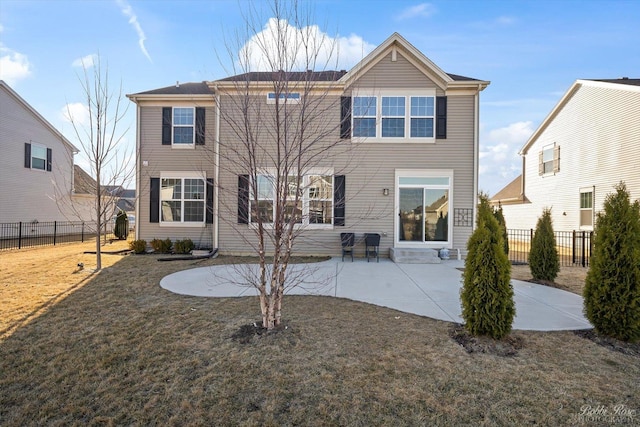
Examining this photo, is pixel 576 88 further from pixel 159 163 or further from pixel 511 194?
pixel 159 163

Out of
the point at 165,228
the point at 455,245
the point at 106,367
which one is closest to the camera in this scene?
the point at 106,367

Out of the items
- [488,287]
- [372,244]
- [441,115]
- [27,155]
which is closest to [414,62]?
[441,115]

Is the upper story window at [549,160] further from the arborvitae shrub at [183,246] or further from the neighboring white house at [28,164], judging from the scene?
the neighboring white house at [28,164]

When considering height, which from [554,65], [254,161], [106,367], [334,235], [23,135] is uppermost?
[554,65]

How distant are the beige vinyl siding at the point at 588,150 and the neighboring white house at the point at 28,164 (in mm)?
24077

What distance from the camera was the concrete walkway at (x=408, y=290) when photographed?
4.85m

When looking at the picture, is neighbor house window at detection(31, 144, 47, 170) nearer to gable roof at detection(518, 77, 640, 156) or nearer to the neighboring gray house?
the neighboring gray house

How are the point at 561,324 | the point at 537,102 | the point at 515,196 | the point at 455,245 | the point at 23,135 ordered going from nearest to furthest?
the point at 561,324, the point at 455,245, the point at 23,135, the point at 537,102, the point at 515,196

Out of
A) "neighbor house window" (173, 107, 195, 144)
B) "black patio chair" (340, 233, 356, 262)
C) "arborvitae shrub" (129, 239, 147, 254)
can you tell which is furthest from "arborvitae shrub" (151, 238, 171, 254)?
"black patio chair" (340, 233, 356, 262)

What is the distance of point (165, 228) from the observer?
11695 millimetres

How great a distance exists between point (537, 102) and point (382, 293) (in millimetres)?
18250

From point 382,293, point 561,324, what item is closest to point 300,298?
point 382,293

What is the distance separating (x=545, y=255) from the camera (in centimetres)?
743

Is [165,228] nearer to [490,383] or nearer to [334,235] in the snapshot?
[334,235]
